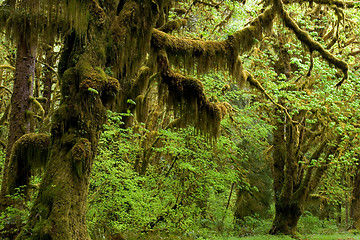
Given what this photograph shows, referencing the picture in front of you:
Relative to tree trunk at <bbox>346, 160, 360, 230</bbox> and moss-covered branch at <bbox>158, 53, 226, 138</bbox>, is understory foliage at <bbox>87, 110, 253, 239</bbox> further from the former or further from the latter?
tree trunk at <bbox>346, 160, 360, 230</bbox>

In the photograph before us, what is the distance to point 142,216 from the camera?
8.45 m

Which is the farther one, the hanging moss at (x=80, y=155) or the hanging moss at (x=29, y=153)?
the hanging moss at (x=29, y=153)

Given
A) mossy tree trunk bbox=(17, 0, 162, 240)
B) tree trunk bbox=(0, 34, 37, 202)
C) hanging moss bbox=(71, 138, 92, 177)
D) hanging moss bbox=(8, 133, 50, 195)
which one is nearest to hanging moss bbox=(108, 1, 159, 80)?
mossy tree trunk bbox=(17, 0, 162, 240)

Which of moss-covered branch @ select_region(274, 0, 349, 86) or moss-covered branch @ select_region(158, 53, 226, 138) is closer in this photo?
moss-covered branch @ select_region(158, 53, 226, 138)

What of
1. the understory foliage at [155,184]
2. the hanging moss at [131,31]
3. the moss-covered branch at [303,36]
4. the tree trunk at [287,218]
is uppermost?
the moss-covered branch at [303,36]

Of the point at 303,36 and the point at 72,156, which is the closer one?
the point at 72,156

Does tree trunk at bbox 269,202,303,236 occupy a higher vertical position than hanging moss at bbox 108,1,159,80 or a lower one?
lower

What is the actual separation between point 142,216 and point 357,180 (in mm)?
15127

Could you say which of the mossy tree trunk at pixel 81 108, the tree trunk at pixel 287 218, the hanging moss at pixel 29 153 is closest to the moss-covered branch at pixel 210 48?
the mossy tree trunk at pixel 81 108

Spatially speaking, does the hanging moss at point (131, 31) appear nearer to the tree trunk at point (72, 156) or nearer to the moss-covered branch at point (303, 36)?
the tree trunk at point (72, 156)

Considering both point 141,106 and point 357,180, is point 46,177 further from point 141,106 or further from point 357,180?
point 357,180

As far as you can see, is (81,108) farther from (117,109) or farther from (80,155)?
(117,109)

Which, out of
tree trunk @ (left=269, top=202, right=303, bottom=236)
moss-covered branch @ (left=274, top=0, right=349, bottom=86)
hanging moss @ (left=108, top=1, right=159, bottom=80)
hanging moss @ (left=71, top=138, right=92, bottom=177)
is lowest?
tree trunk @ (left=269, top=202, right=303, bottom=236)

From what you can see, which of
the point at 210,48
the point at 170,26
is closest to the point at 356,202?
the point at 170,26
